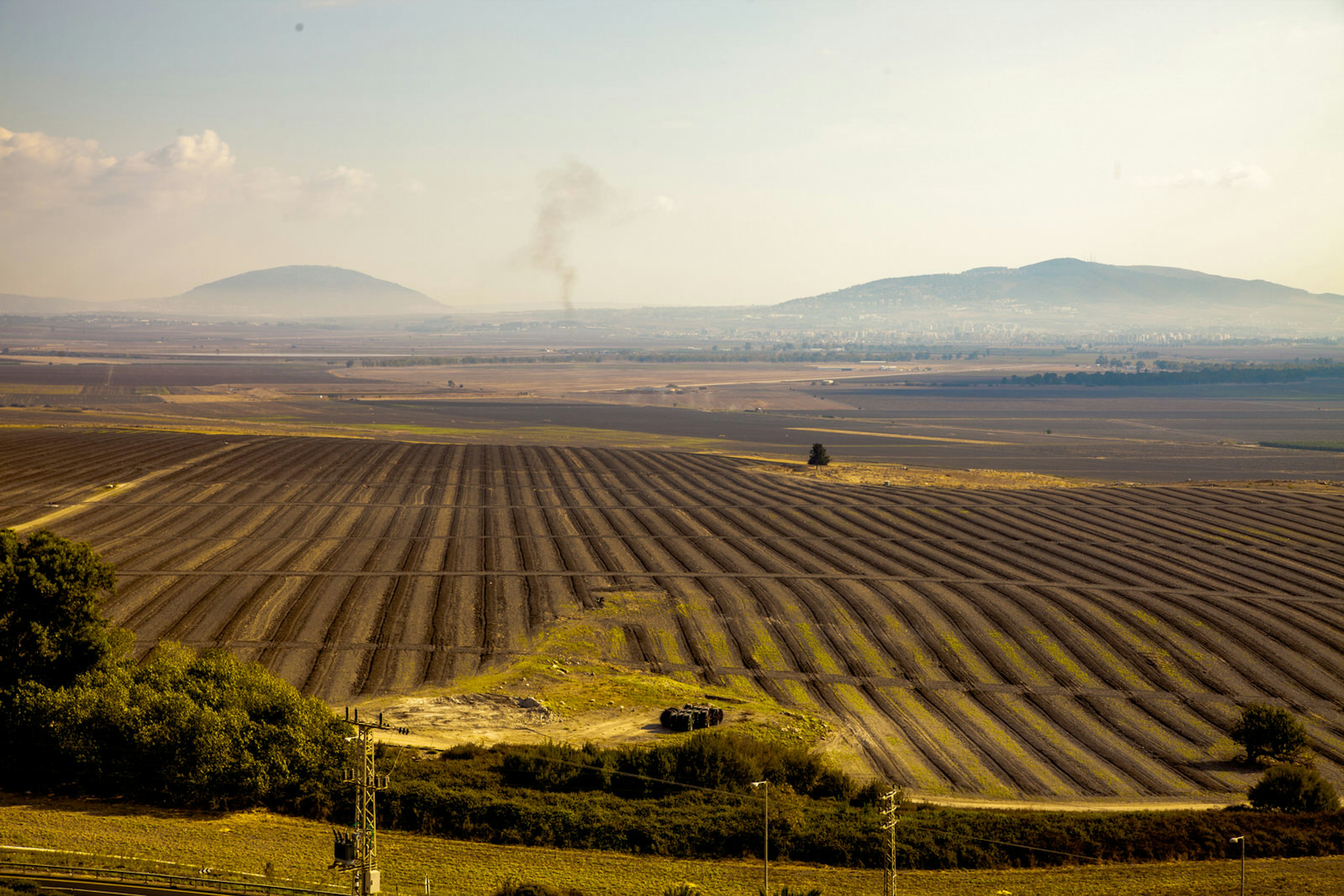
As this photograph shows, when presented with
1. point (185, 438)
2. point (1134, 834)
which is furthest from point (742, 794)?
point (185, 438)

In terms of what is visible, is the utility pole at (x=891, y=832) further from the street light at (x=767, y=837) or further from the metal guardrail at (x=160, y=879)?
the metal guardrail at (x=160, y=879)

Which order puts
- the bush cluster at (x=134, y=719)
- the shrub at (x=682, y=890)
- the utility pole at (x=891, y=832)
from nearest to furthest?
the utility pole at (x=891, y=832) < the shrub at (x=682, y=890) < the bush cluster at (x=134, y=719)

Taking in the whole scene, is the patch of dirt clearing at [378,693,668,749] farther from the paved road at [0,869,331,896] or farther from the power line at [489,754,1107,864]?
the paved road at [0,869,331,896]

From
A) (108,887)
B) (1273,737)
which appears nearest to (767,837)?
(108,887)

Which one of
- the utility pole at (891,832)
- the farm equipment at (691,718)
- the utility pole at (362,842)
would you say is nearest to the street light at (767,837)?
the utility pole at (891,832)

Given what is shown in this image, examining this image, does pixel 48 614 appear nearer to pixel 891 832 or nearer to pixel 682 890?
pixel 682 890

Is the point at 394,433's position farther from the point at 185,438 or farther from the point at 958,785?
the point at 958,785

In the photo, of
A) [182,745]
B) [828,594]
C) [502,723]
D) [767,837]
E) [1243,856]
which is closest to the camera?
[1243,856]
